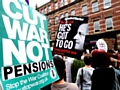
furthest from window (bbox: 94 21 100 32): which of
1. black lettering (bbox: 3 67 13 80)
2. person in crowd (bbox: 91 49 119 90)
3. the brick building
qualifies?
black lettering (bbox: 3 67 13 80)

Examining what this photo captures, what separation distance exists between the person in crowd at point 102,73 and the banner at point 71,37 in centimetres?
114

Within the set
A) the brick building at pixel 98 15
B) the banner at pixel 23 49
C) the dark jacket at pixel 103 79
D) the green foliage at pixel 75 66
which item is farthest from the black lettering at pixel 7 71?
the brick building at pixel 98 15

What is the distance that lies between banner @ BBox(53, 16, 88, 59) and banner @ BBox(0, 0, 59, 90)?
1.94 metres

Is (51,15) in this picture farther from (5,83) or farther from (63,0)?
(5,83)

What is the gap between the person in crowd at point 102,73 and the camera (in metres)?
2.46

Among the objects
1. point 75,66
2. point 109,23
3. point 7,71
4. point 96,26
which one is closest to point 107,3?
point 109,23

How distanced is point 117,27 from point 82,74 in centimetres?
1611

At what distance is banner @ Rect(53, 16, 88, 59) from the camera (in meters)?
3.79

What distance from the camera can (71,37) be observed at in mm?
3896

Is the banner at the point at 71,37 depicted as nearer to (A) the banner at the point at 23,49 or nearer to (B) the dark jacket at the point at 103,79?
(B) the dark jacket at the point at 103,79

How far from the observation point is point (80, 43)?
12.7 feet

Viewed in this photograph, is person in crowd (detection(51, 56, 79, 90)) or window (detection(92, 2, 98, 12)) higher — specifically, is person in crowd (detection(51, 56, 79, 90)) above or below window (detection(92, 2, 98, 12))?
below

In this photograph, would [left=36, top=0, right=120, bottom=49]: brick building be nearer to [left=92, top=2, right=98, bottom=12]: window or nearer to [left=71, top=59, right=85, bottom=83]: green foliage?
[left=92, top=2, right=98, bottom=12]: window

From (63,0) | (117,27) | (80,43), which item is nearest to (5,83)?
(80,43)
